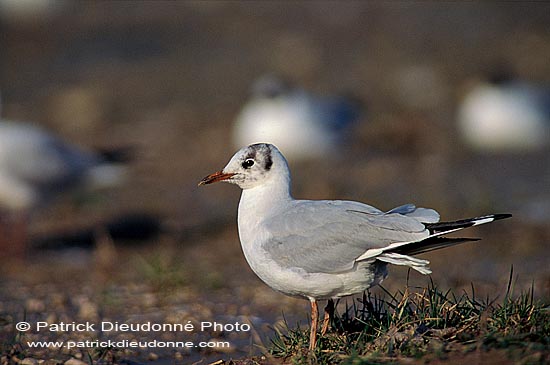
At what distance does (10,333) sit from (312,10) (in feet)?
44.5

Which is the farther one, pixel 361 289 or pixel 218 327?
pixel 218 327

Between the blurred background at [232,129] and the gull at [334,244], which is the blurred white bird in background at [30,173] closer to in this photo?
the blurred background at [232,129]

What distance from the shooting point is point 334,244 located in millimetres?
4473

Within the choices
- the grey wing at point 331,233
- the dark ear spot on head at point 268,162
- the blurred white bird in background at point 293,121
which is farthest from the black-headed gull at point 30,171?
the grey wing at point 331,233

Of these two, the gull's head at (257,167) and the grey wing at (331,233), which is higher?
the gull's head at (257,167)

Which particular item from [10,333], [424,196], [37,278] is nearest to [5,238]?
[37,278]

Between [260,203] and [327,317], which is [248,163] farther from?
[327,317]

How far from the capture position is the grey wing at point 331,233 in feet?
14.4

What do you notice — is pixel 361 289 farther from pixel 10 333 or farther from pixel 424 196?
pixel 424 196

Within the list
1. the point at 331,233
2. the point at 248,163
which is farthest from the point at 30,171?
the point at 331,233

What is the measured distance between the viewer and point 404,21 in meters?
17.1

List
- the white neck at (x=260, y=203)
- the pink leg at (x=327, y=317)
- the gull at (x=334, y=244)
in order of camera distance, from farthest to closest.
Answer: the white neck at (x=260, y=203), the pink leg at (x=327, y=317), the gull at (x=334, y=244)

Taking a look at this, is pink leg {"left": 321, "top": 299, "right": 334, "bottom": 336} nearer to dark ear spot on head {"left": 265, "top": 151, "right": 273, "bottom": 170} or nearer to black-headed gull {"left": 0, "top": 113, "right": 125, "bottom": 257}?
dark ear spot on head {"left": 265, "top": 151, "right": 273, "bottom": 170}

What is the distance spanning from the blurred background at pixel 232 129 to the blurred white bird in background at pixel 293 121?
0.20 meters
